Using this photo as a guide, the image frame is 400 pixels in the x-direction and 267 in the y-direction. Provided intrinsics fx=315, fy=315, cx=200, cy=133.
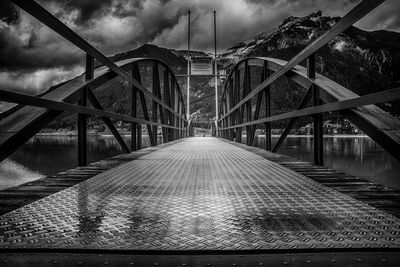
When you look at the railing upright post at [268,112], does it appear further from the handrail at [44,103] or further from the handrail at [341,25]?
the handrail at [44,103]

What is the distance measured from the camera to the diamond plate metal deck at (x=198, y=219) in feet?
3.89

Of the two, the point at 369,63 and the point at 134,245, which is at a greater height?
the point at 369,63

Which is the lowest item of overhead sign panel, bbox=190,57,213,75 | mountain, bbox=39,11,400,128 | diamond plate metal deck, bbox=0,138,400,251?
diamond plate metal deck, bbox=0,138,400,251

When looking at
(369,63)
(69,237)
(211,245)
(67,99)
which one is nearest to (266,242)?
(211,245)

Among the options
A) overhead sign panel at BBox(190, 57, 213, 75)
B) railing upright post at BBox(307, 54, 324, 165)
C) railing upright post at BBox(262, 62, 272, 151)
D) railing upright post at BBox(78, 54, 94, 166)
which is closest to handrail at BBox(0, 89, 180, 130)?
railing upright post at BBox(78, 54, 94, 166)

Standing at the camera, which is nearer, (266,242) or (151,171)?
(266,242)

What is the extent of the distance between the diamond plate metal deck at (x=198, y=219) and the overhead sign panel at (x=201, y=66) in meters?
40.8

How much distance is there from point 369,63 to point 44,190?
19255 centimetres

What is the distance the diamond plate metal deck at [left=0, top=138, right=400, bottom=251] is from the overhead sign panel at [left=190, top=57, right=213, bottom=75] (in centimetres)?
4083

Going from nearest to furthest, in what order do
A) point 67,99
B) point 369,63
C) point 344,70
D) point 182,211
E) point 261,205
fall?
point 182,211 < point 261,205 < point 67,99 < point 344,70 < point 369,63

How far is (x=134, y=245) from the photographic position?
1.16 metres

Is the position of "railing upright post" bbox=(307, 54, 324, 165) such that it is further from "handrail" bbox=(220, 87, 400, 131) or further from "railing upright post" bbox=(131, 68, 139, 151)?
"railing upright post" bbox=(131, 68, 139, 151)

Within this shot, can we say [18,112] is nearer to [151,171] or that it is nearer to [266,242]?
[151,171]

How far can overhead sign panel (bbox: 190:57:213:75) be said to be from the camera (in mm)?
42522
